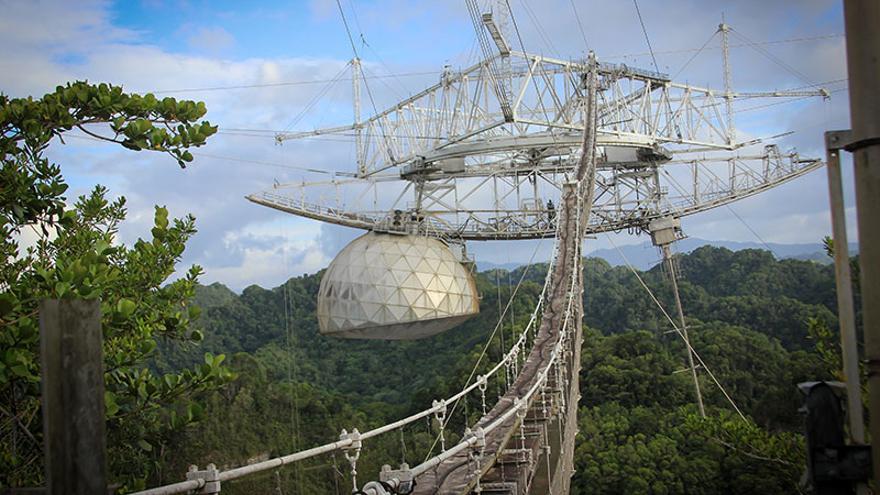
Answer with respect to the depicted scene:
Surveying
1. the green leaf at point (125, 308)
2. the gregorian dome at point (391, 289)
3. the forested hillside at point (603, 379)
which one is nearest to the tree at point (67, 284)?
the green leaf at point (125, 308)

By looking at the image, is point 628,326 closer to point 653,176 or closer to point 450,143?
A: point 653,176

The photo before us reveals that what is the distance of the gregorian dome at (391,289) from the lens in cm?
2095

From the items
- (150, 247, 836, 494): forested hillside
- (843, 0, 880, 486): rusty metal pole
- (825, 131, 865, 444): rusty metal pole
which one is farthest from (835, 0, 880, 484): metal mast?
(150, 247, 836, 494): forested hillside

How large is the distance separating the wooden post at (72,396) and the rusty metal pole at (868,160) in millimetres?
2115

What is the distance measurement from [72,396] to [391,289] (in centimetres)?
1866

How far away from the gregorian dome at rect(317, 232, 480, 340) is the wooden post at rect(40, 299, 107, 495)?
18.6 metres

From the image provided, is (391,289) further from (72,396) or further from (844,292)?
(72,396)

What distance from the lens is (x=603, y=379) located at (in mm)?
26516

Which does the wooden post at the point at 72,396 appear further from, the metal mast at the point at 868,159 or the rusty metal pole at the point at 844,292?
the rusty metal pole at the point at 844,292

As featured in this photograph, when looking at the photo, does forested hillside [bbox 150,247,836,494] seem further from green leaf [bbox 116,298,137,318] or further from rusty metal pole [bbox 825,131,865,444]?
green leaf [bbox 116,298,137,318]

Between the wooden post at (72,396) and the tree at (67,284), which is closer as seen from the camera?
the wooden post at (72,396)

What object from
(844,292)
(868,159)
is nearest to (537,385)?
(844,292)

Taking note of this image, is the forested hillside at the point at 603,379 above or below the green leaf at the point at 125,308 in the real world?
below

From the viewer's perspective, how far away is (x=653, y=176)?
920 inches
